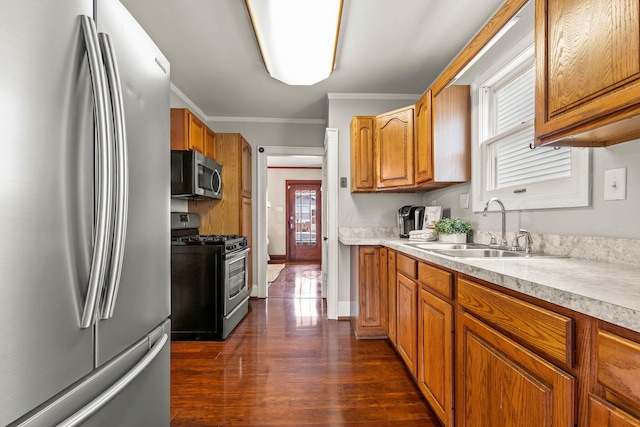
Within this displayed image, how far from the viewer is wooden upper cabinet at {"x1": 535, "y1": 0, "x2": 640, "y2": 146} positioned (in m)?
0.83

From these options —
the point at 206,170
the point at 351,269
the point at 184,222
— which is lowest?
the point at 351,269

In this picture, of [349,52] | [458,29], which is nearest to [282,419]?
[349,52]

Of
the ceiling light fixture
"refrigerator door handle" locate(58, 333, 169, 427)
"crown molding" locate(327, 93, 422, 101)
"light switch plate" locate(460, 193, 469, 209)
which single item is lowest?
"refrigerator door handle" locate(58, 333, 169, 427)

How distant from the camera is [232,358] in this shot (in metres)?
2.35

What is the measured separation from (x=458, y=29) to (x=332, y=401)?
2653mm

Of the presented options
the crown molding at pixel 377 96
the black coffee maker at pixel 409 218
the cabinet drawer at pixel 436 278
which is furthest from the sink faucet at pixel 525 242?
the crown molding at pixel 377 96

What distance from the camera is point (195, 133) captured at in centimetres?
313

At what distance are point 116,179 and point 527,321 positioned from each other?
46.5 inches

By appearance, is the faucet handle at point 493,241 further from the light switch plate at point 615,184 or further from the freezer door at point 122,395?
the freezer door at point 122,395

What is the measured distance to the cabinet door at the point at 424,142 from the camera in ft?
7.95

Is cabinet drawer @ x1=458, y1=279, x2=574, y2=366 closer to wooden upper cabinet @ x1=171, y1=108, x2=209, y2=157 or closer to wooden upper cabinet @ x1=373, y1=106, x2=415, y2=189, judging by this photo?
wooden upper cabinet @ x1=373, y1=106, x2=415, y2=189

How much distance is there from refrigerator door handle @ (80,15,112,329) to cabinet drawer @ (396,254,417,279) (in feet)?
5.17

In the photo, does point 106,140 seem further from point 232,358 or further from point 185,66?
point 185,66

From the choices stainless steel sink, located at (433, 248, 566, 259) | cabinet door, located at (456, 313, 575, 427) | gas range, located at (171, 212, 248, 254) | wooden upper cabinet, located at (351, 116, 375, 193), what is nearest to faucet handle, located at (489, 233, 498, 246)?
stainless steel sink, located at (433, 248, 566, 259)
